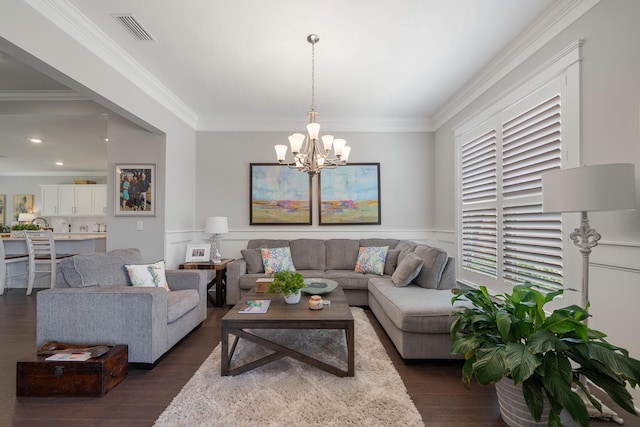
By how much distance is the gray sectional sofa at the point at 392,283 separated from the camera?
243 centimetres

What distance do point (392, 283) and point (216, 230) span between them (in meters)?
2.59

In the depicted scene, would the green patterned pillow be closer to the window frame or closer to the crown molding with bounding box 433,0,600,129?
the window frame

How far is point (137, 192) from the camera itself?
3936 millimetres

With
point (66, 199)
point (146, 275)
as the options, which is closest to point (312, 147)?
point (146, 275)

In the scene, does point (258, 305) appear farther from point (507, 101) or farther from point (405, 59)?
point (507, 101)

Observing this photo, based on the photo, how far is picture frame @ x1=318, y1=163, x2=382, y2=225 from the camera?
4.89 meters

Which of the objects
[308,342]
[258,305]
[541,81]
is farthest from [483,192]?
[258,305]

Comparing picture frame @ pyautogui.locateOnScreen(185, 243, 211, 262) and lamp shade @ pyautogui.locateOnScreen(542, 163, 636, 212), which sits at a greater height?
lamp shade @ pyautogui.locateOnScreen(542, 163, 636, 212)

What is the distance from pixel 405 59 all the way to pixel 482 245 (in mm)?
2278

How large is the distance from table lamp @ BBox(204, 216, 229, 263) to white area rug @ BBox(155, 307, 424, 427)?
6.93 ft

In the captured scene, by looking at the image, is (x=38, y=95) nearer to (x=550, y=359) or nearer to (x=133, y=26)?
(x=133, y=26)

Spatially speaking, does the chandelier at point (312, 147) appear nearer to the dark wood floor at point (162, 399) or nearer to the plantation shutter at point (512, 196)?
the plantation shutter at point (512, 196)

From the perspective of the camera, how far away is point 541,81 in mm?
2561

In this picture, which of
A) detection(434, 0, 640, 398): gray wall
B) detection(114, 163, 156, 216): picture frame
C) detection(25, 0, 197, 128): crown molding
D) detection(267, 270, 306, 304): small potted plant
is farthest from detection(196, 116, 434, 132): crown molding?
detection(267, 270, 306, 304): small potted plant
